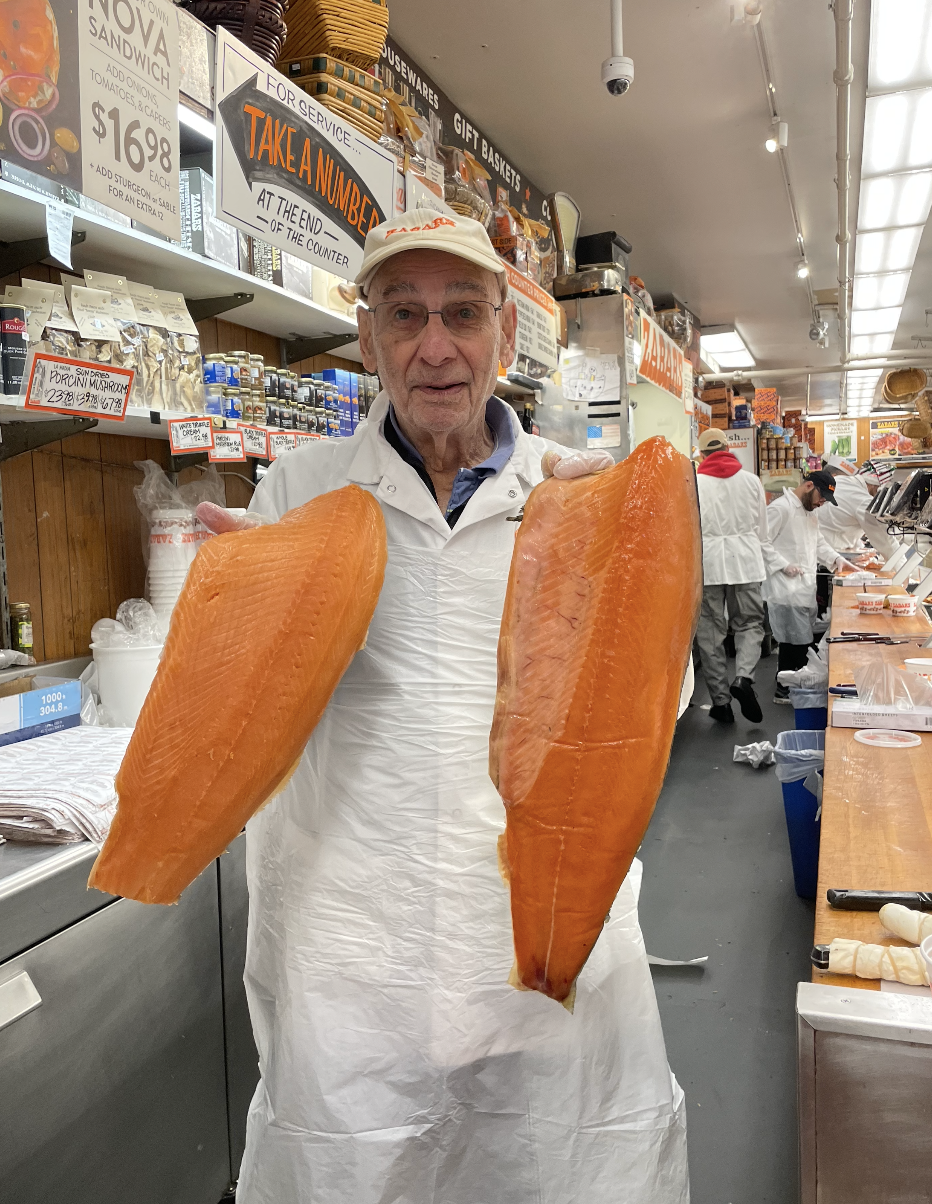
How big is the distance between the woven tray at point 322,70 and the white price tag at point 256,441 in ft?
3.59

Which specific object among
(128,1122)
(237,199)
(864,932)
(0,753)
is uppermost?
(237,199)

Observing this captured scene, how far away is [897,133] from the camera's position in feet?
15.8

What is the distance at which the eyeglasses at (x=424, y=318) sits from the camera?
4.29 feet

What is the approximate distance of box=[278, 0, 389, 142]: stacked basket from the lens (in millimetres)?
2590

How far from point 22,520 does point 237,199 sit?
3.28 feet

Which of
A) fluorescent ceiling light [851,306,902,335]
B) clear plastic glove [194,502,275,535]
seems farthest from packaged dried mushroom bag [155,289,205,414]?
fluorescent ceiling light [851,306,902,335]

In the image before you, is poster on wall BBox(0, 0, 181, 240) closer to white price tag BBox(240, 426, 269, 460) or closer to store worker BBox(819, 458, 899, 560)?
white price tag BBox(240, 426, 269, 460)

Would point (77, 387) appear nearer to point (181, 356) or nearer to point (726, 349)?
point (181, 356)

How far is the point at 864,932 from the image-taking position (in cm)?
139

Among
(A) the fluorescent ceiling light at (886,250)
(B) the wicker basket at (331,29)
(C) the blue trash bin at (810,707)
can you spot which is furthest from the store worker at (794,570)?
(B) the wicker basket at (331,29)

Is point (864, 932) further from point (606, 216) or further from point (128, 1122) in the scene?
point (606, 216)

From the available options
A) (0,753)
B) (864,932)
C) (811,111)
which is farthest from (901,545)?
(0,753)

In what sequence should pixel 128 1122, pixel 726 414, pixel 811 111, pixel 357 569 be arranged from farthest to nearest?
pixel 726 414 < pixel 811 111 < pixel 128 1122 < pixel 357 569

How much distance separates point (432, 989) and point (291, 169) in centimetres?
200
